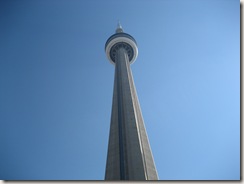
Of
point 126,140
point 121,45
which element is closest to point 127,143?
point 126,140

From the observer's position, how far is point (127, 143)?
3381 centimetres

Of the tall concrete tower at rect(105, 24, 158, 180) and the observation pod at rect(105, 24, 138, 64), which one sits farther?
the observation pod at rect(105, 24, 138, 64)

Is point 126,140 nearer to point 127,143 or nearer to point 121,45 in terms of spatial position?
point 127,143

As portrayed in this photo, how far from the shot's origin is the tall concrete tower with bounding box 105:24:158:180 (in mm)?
30078

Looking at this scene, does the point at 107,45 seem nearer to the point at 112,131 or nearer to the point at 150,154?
the point at 112,131

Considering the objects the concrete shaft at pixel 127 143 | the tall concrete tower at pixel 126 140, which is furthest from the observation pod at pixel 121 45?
the concrete shaft at pixel 127 143

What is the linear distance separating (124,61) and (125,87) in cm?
1139

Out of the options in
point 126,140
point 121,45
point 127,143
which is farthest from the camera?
point 121,45

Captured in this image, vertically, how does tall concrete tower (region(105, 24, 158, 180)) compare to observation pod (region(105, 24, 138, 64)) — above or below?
below

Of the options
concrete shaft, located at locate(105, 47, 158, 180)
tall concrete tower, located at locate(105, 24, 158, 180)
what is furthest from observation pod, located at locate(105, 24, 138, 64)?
concrete shaft, located at locate(105, 47, 158, 180)

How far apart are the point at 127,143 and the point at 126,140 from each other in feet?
1.77

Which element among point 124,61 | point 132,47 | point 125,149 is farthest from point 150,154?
point 132,47

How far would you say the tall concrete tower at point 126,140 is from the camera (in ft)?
98.7

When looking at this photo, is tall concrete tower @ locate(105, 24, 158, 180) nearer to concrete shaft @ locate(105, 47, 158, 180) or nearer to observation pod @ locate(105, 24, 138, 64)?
concrete shaft @ locate(105, 47, 158, 180)
